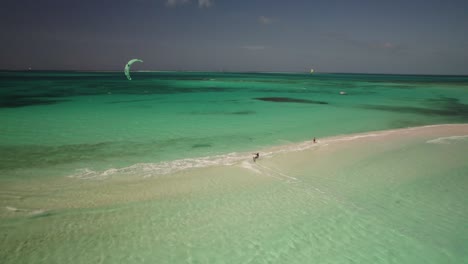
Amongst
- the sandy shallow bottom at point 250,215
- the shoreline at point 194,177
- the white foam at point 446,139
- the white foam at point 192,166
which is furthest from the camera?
the white foam at point 446,139

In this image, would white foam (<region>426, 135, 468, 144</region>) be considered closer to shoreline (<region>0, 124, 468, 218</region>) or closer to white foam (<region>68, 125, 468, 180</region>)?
shoreline (<region>0, 124, 468, 218</region>)

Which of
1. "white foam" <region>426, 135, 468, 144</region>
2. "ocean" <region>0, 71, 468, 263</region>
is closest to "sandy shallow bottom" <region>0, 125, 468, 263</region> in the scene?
"ocean" <region>0, 71, 468, 263</region>

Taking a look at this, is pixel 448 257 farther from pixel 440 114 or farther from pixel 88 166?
pixel 440 114

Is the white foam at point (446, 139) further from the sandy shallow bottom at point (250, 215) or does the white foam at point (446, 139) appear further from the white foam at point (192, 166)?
the white foam at point (192, 166)

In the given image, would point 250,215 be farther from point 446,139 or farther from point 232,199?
point 446,139

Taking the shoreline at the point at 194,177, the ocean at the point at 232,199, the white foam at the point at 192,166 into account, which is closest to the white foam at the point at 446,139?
the ocean at the point at 232,199

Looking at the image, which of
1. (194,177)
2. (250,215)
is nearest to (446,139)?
(250,215)

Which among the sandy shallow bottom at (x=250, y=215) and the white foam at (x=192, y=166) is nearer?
the sandy shallow bottom at (x=250, y=215)

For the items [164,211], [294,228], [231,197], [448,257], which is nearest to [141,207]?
[164,211]
